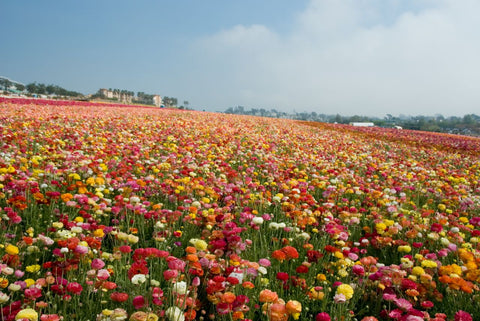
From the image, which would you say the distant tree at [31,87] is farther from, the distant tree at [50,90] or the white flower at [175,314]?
the white flower at [175,314]

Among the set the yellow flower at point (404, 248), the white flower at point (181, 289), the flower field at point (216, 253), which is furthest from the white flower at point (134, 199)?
the yellow flower at point (404, 248)

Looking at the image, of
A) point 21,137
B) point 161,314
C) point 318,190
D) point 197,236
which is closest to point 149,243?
point 197,236

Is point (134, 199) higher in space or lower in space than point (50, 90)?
lower

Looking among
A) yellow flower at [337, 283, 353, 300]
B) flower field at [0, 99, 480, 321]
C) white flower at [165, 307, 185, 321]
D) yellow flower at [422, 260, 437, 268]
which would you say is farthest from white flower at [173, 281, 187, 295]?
yellow flower at [422, 260, 437, 268]

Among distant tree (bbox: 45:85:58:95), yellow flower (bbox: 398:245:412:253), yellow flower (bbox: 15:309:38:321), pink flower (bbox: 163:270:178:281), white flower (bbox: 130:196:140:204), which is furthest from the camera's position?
distant tree (bbox: 45:85:58:95)

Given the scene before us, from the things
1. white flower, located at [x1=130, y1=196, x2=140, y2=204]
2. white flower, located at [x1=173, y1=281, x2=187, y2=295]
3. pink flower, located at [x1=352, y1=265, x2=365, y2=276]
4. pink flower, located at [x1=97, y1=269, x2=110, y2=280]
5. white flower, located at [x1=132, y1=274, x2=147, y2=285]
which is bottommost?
pink flower, located at [x1=97, y1=269, x2=110, y2=280]

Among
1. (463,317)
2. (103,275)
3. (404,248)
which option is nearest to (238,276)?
(103,275)

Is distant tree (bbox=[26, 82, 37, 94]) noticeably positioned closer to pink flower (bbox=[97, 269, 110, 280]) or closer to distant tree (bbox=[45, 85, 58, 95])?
distant tree (bbox=[45, 85, 58, 95])

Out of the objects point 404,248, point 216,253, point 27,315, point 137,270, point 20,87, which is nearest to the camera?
point 27,315

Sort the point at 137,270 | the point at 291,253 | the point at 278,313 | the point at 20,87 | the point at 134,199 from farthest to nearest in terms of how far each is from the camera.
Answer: the point at 20,87
the point at 134,199
the point at 291,253
the point at 137,270
the point at 278,313

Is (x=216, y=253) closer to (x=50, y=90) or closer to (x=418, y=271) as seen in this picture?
(x=418, y=271)

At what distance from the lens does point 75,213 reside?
326 centimetres

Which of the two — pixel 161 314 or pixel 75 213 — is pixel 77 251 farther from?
pixel 75 213

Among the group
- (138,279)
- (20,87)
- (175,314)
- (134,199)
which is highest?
(20,87)
